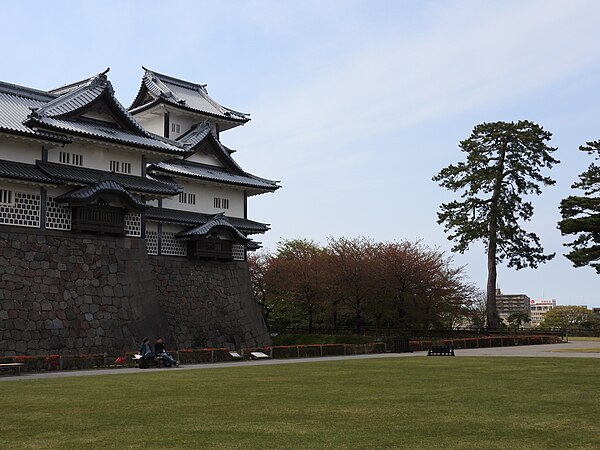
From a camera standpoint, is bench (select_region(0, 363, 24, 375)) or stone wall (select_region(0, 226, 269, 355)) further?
stone wall (select_region(0, 226, 269, 355))

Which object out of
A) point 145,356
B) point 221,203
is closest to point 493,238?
point 221,203

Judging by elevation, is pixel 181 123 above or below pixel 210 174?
above

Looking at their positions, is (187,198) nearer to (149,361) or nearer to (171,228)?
(171,228)

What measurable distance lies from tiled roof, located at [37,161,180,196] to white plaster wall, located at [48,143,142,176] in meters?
0.42

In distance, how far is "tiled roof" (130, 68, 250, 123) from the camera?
165 ft

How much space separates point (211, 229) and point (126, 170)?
23.7 ft

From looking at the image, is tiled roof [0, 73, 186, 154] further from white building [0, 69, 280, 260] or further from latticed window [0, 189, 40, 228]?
latticed window [0, 189, 40, 228]

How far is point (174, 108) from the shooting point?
4994 cm

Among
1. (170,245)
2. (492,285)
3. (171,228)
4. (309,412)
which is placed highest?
(171,228)

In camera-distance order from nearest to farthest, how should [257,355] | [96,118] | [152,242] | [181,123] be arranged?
[257,355], [96,118], [152,242], [181,123]

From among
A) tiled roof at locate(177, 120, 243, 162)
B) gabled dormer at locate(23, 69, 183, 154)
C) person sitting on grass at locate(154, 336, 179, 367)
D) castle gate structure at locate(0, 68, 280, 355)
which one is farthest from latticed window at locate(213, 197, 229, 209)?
person sitting on grass at locate(154, 336, 179, 367)

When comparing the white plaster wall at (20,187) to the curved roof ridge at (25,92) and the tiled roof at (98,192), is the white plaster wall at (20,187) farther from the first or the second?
the curved roof ridge at (25,92)

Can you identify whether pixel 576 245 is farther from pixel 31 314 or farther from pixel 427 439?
pixel 427 439

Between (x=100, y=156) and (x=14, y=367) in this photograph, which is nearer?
(x=14, y=367)
